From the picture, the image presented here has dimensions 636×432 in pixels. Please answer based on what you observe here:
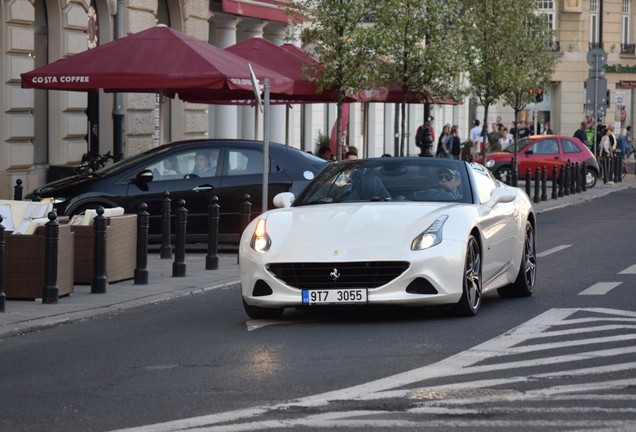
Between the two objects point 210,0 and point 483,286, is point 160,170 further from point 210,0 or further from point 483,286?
point 210,0

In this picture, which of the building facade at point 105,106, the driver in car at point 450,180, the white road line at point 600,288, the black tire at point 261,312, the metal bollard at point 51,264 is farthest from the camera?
the building facade at point 105,106

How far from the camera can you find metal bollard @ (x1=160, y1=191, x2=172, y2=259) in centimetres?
1828

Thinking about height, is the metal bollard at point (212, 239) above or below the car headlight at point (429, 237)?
below

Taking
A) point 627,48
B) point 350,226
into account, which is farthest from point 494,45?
point 627,48

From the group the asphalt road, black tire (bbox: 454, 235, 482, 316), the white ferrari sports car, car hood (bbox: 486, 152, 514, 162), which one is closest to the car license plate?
the white ferrari sports car

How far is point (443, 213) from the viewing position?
12.1 meters

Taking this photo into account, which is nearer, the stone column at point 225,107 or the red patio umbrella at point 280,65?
the red patio umbrella at point 280,65

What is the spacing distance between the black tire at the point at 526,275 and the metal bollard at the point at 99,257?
3598 millimetres

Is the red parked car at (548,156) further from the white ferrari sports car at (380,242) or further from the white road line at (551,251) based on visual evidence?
the white ferrari sports car at (380,242)

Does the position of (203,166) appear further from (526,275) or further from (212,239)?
(526,275)

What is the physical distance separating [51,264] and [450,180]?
3477 mm

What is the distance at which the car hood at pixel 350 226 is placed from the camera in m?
11.7

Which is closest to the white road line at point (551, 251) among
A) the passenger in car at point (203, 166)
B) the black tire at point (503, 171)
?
the passenger in car at point (203, 166)

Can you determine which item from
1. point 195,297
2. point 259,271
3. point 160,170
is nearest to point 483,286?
point 259,271
